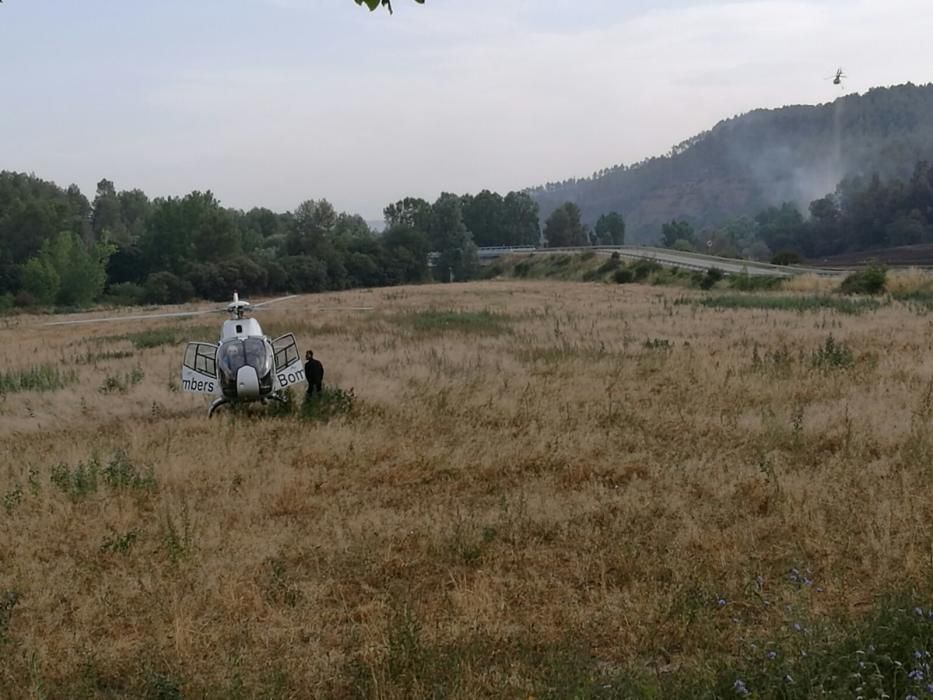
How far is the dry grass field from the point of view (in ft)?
20.0

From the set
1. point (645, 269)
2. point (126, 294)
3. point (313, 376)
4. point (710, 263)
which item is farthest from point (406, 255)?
point (313, 376)

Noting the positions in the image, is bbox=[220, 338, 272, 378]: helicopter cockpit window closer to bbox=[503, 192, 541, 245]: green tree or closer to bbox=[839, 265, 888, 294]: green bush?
bbox=[839, 265, 888, 294]: green bush

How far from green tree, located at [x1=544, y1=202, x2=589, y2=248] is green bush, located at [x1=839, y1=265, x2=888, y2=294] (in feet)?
263

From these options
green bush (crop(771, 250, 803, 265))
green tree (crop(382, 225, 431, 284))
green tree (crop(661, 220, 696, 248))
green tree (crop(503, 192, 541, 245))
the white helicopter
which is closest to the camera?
the white helicopter

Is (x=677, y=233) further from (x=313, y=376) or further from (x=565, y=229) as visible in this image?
(x=313, y=376)

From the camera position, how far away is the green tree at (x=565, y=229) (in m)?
123

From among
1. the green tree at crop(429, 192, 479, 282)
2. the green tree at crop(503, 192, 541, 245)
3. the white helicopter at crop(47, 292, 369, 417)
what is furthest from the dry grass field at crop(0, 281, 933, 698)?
the green tree at crop(503, 192, 541, 245)

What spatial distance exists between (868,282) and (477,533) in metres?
39.6

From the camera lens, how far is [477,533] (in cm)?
902

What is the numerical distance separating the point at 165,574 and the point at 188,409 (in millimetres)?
8532

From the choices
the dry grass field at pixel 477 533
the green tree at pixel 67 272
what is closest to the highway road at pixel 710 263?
the dry grass field at pixel 477 533

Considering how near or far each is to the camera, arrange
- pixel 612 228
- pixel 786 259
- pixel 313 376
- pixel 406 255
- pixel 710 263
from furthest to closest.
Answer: pixel 612 228, pixel 406 255, pixel 786 259, pixel 710 263, pixel 313 376

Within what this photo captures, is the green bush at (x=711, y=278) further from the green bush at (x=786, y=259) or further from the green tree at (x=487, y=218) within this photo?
the green tree at (x=487, y=218)

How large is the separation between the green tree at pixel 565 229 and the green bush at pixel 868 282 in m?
80.3
